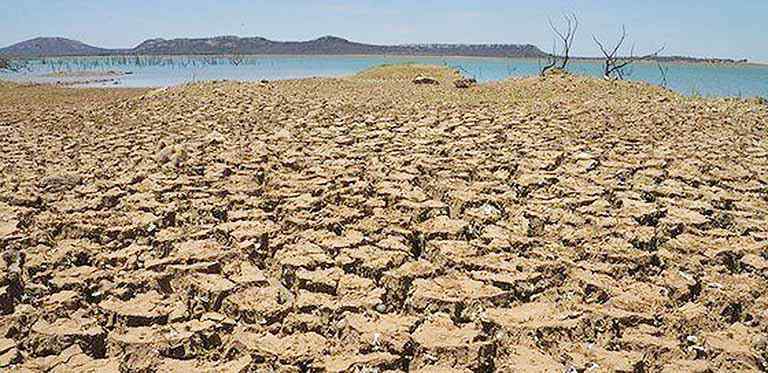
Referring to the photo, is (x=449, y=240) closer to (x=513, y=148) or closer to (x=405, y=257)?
(x=405, y=257)

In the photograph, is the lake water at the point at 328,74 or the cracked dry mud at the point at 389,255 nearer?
the cracked dry mud at the point at 389,255

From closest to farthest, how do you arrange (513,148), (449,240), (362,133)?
(449,240) < (513,148) < (362,133)

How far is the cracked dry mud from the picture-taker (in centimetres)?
193

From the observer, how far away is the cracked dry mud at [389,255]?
6.33ft

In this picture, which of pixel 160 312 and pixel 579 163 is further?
pixel 579 163

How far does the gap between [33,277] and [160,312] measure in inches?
27.8

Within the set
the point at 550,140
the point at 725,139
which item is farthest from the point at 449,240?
the point at 725,139

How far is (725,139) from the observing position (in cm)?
532

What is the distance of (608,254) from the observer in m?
2.62

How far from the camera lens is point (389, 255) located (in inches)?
103

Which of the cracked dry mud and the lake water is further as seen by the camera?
the lake water

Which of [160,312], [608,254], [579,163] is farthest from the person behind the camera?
[579,163]

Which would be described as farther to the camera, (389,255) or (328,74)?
(328,74)

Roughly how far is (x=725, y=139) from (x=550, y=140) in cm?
159
